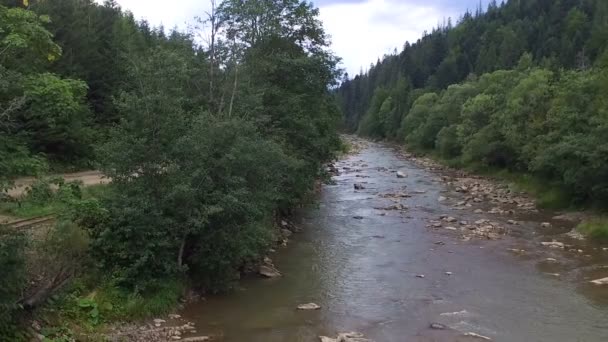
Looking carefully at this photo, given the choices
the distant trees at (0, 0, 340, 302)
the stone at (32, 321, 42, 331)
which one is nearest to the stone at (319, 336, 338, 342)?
the distant trees at (0, 0, 340, 302)

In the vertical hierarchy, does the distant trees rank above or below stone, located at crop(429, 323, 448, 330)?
above

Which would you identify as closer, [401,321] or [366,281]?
[401,321]

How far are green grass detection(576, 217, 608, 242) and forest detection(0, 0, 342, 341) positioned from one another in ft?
48.1

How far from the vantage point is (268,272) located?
21453 mm

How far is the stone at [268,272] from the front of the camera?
21266mm

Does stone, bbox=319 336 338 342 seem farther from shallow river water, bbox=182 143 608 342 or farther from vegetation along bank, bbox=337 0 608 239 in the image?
vegetation along bank, bbox=337 0 608 239

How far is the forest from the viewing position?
35.3ft

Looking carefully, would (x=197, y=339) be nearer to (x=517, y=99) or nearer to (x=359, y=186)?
(x=359, y=186)

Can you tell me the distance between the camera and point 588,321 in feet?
54.9

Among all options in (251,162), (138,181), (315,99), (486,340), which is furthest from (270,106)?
(486,340)

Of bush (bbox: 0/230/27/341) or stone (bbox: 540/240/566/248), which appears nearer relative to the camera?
bush (bbox: 0/230/27/341)

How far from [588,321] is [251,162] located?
11945mm

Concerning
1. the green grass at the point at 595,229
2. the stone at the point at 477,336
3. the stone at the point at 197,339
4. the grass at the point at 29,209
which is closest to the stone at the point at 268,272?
the stone at the point at 197,339

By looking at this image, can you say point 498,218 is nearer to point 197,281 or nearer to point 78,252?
point 197,281
